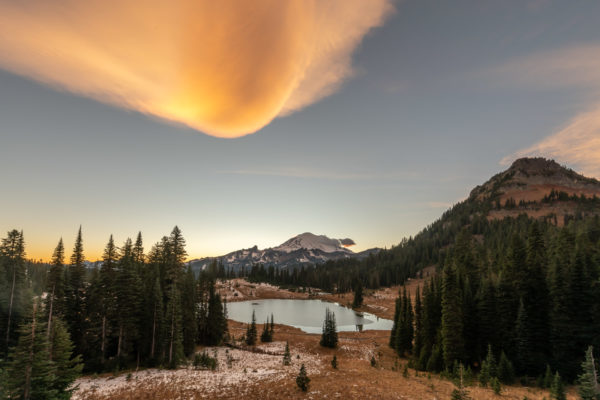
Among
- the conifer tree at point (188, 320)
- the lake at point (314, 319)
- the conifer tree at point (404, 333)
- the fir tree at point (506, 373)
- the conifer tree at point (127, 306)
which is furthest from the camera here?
the lake at point (314, 319)

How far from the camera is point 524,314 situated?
116ft

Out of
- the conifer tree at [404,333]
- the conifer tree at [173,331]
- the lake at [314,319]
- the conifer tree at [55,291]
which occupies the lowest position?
the lake at [314,319]

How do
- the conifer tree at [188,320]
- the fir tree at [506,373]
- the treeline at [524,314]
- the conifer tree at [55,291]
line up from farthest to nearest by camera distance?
the conifer tree at [188,320]
the conifer tree at [55,291]
the treeline at [524,314]
the fir tree at [506,373]

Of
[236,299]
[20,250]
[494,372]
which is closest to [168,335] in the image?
[20,250]

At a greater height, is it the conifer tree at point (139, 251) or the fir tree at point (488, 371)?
the conifer tree at point (139, 251)

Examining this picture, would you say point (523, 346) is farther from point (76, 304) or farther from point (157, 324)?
point (76, 304)

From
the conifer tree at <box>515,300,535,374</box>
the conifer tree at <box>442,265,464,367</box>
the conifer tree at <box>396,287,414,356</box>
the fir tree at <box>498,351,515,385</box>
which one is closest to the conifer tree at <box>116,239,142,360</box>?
the conifer tree at <box>442,265,464,367</box>

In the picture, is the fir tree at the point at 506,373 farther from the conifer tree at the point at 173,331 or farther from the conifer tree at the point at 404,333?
the conifer tree at the point at 173,331

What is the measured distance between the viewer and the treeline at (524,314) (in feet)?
108

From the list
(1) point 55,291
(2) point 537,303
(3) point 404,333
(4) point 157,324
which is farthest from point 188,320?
(2) point 537,303

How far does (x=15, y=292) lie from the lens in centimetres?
3894

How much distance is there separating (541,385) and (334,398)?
2366 centimetres

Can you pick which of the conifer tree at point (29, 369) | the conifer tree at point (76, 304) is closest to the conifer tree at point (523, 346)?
the conifer tree at point (29, 369)

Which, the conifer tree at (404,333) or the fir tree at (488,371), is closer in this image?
the fir tree at (488,371)
